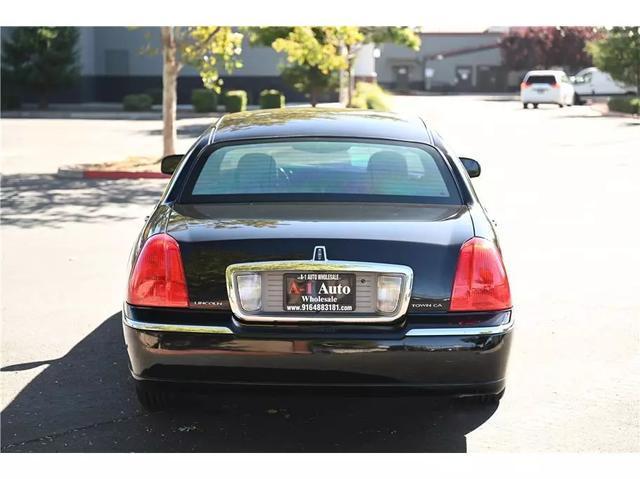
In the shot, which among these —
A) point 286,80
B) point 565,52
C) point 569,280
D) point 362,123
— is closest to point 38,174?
point 569,280

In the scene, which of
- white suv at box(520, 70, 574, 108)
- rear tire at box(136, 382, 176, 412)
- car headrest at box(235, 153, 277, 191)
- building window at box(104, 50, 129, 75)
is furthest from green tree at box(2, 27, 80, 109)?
rear tire at box(136, 382, 176, 412)

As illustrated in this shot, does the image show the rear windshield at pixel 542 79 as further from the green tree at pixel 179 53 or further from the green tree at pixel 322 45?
the green tree at pixel 179 53

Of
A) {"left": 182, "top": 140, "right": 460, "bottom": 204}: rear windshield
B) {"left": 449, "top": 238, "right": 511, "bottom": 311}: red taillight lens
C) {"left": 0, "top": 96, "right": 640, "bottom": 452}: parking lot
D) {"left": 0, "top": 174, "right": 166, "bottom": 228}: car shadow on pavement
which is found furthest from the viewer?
{"left": 0, "top": 174, "right": 166, "bottom": 228}: car shadow on pavement

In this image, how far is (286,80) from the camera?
39.2 meters

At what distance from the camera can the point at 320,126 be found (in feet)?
17.7

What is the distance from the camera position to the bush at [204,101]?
37062mm

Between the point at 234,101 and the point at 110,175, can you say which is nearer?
the point at 110,175

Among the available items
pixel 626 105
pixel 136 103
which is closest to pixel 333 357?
pixel 626 105

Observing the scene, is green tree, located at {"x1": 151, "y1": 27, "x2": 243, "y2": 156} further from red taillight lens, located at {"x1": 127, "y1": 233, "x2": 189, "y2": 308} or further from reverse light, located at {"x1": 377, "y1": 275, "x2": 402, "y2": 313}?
reverse light, located at {"x1": 377, "y1": 275, "x2": 402, "y2": 313}

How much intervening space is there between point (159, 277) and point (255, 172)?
1041 mm

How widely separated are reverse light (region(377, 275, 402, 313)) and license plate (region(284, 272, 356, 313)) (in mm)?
114

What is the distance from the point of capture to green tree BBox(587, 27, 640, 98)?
1585 inches

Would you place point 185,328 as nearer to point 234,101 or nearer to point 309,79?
point 234,101

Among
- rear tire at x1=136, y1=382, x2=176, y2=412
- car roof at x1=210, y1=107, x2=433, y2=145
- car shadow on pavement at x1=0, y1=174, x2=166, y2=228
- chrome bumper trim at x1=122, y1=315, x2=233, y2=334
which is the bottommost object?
car shadow on pavement at x1=0, y1=174, x2=166, y2=228
